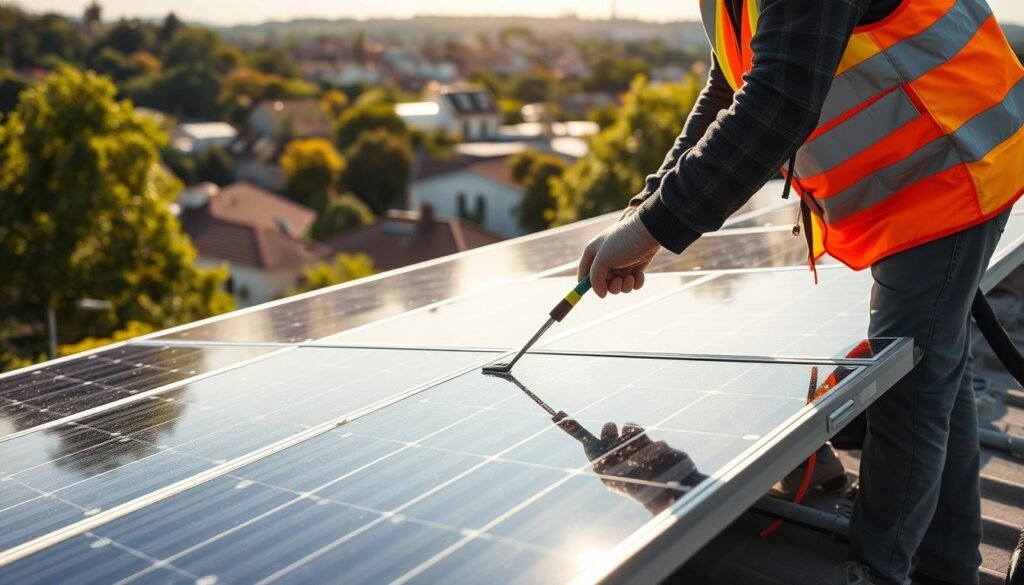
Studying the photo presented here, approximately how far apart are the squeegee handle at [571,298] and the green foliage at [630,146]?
28364 mm

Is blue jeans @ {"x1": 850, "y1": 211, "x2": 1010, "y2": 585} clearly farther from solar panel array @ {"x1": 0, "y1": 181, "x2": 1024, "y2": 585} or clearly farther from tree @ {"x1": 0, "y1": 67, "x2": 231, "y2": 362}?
tree @ {"x1": 0, "y1": 67, "x2": 231, "y2": 362}

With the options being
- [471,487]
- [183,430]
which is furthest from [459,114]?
[471,487]

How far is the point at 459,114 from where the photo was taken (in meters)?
101

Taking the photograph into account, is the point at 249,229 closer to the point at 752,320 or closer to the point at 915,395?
the point at 752,320

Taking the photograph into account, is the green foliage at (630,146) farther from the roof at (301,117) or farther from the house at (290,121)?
the roof at (301,117)

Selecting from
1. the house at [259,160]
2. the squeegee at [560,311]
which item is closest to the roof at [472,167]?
the house at [259,160]

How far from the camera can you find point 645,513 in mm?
1604

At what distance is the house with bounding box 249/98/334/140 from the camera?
94562 mm

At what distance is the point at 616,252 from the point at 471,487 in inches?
31.1

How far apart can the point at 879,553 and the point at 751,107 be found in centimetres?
123

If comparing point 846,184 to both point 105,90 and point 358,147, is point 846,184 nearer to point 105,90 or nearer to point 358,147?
point 105,90

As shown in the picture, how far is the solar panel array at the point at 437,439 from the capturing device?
1663 millimetres

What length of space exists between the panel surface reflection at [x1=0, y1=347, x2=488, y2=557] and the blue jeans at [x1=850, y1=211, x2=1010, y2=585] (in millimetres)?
1136

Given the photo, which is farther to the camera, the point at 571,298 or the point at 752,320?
the point at 752,320
